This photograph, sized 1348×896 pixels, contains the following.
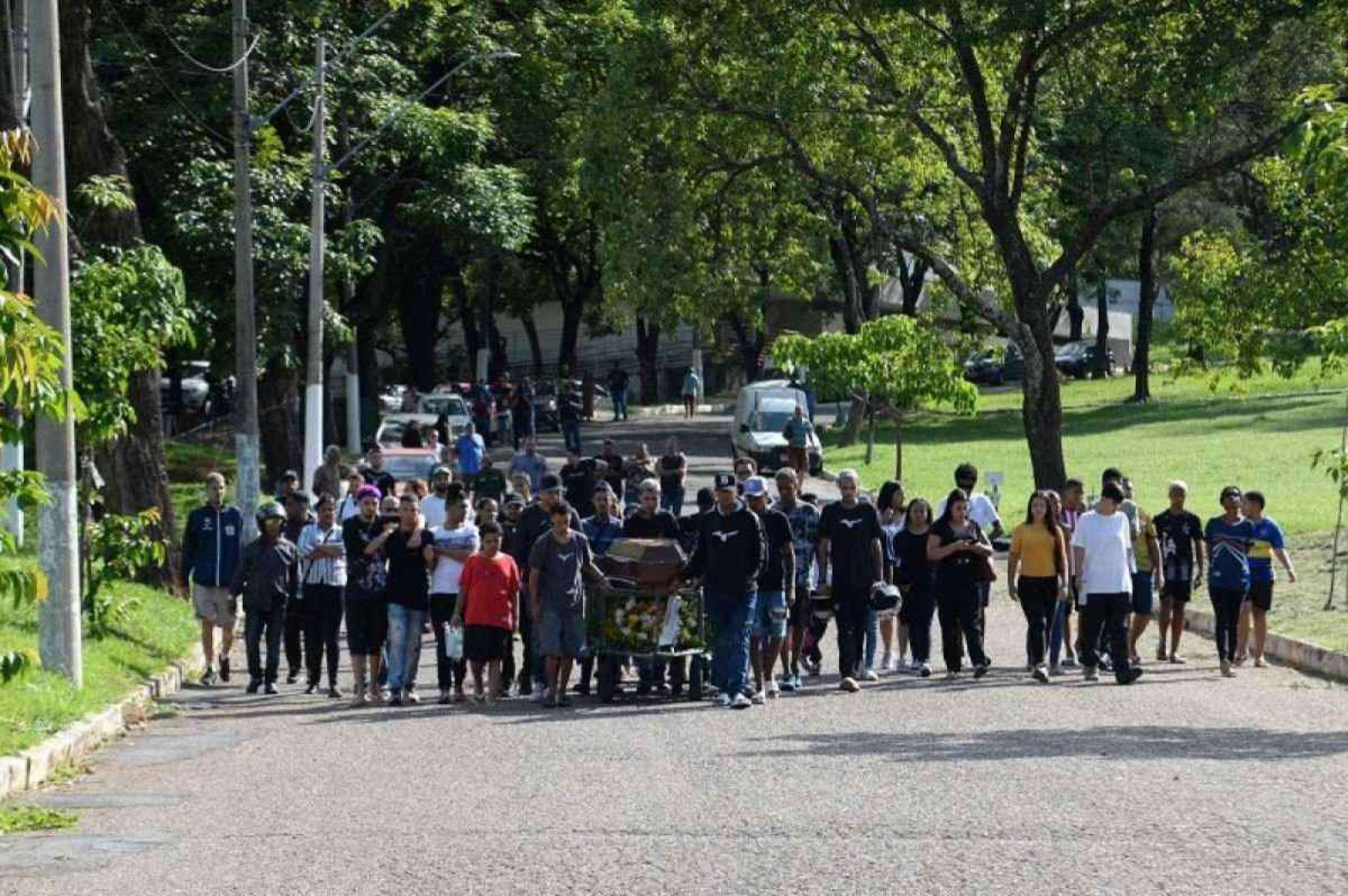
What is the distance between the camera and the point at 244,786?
45.0 feet

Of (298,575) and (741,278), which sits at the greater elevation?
(741,278)

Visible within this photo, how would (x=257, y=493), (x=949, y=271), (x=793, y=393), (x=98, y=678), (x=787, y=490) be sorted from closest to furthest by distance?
(x=98, y=678) → (x=787, y=490) → (x=257, y=493) → (x=949, y=271) → (x=793, y=393)

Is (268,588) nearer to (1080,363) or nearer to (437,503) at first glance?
(437,503)

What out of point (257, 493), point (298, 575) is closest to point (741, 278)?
point (257, 493)

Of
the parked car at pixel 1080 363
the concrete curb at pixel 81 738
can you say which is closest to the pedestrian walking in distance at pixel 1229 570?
the concrete curb at pixel 81 738

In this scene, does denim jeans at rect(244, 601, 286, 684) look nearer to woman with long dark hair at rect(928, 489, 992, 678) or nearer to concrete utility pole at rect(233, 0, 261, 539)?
concrete utility pole at rect(233, 0, 261, 539)

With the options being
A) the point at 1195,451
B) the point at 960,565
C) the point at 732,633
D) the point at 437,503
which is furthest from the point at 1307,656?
the point at 1195,451

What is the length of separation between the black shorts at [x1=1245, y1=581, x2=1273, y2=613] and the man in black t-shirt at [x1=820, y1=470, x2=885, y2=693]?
3912 mm

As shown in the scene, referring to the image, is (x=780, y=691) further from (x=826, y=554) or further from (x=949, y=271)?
(x=949, y=271)

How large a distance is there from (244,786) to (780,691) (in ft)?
21.4

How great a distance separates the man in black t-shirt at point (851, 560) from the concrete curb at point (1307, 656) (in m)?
3.99

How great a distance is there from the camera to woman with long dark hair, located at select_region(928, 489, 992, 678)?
19781mm

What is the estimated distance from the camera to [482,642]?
18.5 meters

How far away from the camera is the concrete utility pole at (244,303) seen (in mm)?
26219
